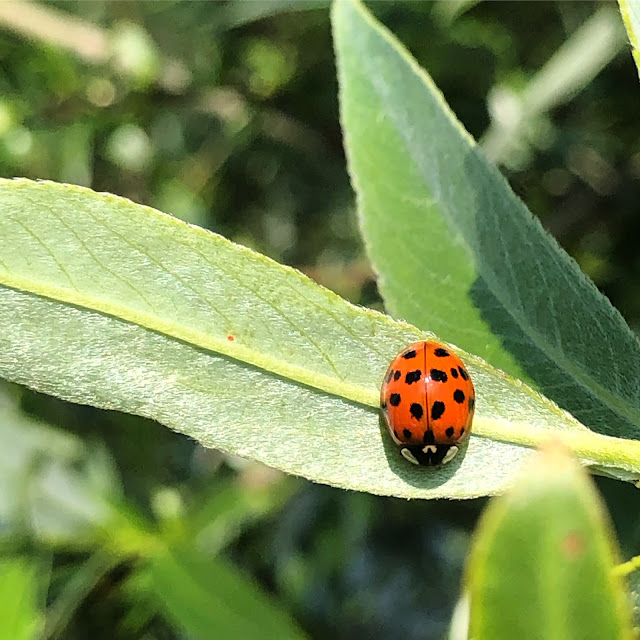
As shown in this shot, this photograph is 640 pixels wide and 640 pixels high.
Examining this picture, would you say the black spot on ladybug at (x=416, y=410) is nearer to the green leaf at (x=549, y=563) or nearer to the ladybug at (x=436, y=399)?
the ladybug at (x=436, y=399)

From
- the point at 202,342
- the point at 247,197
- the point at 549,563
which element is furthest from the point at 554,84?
the point at 549,563

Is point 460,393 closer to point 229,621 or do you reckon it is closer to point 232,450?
point 232,450

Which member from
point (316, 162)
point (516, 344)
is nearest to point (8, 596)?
point (516, 344)

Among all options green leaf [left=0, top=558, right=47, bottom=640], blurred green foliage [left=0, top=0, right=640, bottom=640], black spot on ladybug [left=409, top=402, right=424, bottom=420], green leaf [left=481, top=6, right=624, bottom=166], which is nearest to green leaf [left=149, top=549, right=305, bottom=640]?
blurred green foliage [left=0, top=0, right=640, bottom=640]

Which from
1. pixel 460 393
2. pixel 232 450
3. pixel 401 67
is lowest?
pixel 232 450

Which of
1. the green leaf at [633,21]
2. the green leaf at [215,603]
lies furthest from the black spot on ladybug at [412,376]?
the green leaf at [215,603]

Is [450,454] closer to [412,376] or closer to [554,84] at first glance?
[412,376]

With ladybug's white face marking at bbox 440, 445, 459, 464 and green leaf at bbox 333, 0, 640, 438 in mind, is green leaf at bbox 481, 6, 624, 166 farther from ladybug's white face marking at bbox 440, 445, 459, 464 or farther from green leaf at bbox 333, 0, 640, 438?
ladybug's white face marking at bbox 440, 445, 459, 464
